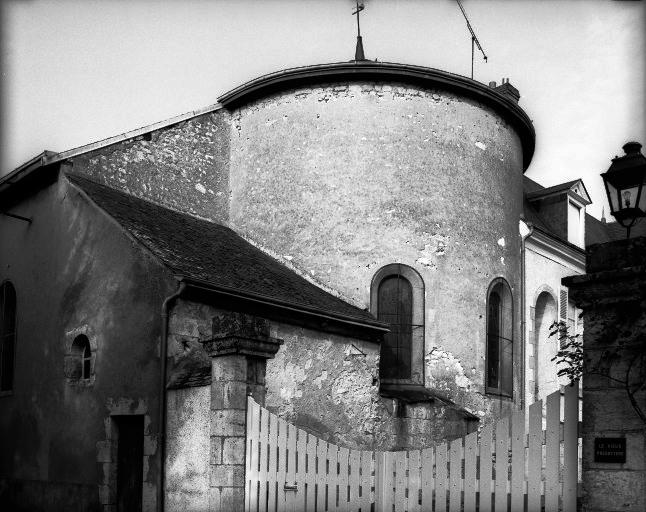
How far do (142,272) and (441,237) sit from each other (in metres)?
5.96

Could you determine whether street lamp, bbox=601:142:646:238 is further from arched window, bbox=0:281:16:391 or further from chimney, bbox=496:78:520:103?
chimney, bbox=496:78:520:103

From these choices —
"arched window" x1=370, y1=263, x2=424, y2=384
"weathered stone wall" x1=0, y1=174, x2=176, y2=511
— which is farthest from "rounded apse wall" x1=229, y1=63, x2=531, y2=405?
"weathered stone wall" x1=0, y1=174, x2=176, y2=511

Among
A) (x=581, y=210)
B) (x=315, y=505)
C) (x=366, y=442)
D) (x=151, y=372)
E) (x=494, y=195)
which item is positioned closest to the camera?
(x=315, y=505)

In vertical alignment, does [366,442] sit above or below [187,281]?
below

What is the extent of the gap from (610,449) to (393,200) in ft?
31.3

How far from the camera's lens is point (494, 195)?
16266 millimetres

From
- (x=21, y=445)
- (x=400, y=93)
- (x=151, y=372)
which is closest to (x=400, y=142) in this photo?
(x=400, y=93)

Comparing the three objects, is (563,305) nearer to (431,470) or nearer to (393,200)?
(393,200)

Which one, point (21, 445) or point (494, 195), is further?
point (494, 195)

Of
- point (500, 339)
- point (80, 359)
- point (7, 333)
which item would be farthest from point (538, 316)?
point (7, 333)

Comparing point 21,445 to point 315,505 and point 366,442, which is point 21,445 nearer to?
point 366,442

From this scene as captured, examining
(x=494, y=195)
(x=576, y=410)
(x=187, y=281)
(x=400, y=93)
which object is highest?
(x=400, y=93)

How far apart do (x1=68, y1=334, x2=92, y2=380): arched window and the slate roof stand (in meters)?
2.02

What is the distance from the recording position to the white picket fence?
6.18 metres
